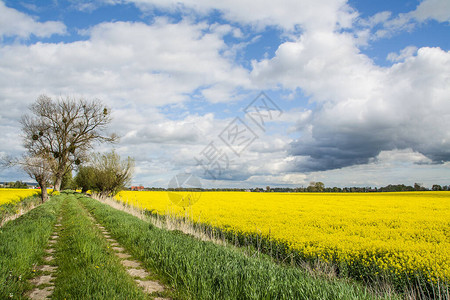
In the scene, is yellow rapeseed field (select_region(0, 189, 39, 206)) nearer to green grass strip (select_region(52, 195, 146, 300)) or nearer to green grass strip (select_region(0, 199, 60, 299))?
green grass strip (select_region(0, 199, 60, 299))

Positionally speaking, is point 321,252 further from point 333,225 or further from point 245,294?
point 333,225

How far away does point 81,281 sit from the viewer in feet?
14.3

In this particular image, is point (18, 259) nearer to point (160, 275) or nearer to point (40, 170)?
point (160, 275)

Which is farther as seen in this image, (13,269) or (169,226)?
(169,226)

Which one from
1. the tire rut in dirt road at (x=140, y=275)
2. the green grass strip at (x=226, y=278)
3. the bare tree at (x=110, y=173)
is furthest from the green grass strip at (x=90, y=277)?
the bare tree at (x=110, y=173)

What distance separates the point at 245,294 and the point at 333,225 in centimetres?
960

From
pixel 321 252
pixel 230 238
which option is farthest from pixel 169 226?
pixel 321 252

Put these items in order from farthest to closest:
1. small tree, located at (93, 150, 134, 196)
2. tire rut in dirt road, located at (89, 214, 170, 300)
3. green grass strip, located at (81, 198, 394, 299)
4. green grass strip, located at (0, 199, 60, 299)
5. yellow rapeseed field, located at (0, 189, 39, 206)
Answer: small tree, located at (93, 150, 134, 196)
yellow rapeseed field, located at (0, 189, 39, 206)
tire rut in dirt road, located at (89, 214, 170, 300)
green grass strip, located at (0, 199, 60, 299)
green grass strip, located at (81, 198, 394, 299)

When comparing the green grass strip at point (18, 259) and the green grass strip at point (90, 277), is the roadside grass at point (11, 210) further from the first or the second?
the green grass strip at point (90, 277)

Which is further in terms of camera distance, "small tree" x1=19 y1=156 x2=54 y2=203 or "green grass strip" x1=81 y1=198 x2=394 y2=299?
"small tree" x1=19 y1=156 x2=54 y2=203

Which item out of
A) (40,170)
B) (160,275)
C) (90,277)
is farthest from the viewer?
(40,170)

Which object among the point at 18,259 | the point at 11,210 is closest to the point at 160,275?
the point at 18,259

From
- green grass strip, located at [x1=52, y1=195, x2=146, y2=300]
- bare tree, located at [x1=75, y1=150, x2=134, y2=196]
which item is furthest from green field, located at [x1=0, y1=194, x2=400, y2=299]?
bare tree, located at [x1=75, y1=150, x2=134, y2=196]

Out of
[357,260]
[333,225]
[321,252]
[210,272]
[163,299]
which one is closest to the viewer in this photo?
[163,299]
